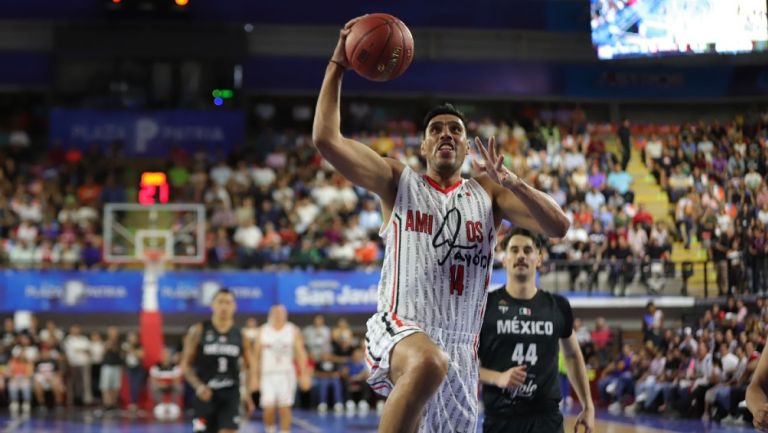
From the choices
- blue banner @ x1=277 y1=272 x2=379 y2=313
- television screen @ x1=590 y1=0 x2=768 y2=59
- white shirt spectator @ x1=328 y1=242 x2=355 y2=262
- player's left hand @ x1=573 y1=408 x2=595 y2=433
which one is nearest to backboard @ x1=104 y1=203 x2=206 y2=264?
blue banner @ x1=277 y1=272 x2=379 y2=313

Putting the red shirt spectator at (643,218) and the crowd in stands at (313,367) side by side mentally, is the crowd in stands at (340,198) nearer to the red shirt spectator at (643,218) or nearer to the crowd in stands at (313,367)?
the red shirt spectator at (643,218)

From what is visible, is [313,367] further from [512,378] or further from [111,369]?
[512,378]

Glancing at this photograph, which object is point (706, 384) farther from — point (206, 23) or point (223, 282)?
point (206, 23)

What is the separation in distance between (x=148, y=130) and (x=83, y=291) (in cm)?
654

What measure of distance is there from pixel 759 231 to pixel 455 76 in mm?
13588

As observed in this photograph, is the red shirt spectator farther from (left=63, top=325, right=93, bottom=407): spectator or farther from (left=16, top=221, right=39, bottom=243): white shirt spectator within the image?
(left=16, top=221, right=39, bottom=243): white shirt spectator

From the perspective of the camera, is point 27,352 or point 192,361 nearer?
point 192,361

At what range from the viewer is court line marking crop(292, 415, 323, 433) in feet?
53.2

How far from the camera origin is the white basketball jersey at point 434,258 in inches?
219

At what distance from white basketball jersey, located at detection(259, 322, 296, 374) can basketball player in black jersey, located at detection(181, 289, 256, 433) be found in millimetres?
4357

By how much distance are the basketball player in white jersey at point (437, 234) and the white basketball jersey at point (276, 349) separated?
9.29m

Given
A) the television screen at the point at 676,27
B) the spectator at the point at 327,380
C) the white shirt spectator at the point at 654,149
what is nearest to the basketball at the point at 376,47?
the spectator at the point at 327,380

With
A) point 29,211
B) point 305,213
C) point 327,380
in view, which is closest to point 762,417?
point 327,380

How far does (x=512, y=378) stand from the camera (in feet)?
22.0
